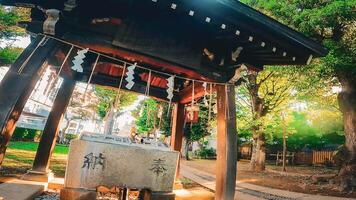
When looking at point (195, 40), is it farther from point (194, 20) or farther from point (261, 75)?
point (261, 75)

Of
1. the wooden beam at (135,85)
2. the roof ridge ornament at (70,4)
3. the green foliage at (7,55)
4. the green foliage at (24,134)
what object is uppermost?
the green foliage at (7,55)

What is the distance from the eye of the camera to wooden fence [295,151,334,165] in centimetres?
2615

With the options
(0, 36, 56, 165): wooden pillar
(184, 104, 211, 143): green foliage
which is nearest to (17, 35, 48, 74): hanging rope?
(0, 36, 56, 165): wooden pillar

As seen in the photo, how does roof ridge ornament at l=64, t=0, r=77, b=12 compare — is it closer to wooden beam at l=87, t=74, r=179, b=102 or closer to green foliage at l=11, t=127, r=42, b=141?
wooden beam at l=87, t=74, r=179, b=102

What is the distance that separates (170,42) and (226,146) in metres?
2.67

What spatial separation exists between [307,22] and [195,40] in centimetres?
733

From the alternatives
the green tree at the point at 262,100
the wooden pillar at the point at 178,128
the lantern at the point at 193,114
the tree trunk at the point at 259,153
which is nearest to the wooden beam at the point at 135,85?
the wooden pillar at the point at 178,128

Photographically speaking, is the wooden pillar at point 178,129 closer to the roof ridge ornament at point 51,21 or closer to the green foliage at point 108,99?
the roof ridge ornament at point 51,21

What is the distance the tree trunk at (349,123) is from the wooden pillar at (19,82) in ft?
43.1

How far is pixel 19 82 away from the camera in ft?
14.5

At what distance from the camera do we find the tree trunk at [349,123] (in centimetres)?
1243

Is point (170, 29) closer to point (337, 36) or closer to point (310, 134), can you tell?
point (337, 36)

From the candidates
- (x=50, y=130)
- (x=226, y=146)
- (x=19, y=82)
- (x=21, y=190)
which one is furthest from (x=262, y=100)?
(x=19, y=82)

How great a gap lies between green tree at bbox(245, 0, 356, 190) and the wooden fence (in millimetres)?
14832
